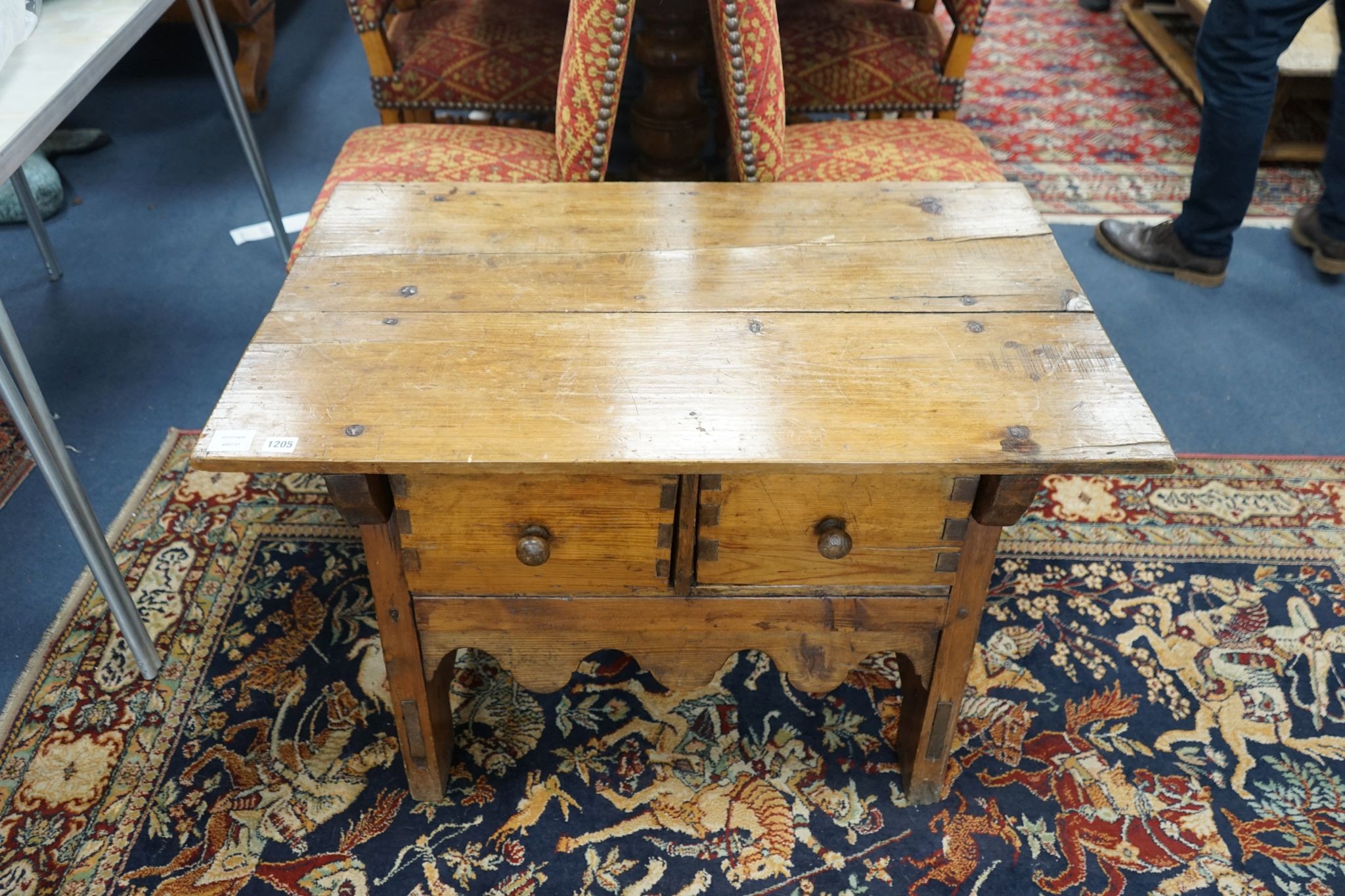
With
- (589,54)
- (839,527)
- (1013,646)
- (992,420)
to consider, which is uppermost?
(589,54)

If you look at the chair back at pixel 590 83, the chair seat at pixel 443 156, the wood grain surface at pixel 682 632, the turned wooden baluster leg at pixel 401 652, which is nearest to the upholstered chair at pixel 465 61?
the chair seat at pixel 443 156

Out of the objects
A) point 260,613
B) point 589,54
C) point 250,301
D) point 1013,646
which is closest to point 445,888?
point 260,613

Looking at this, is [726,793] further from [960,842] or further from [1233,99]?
[1233,99]

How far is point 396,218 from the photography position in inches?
50.4

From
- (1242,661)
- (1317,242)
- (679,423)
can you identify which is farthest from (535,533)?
(1317,242)

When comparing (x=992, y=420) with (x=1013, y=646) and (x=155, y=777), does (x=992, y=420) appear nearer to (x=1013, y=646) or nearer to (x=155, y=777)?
(x=1013, y=646)

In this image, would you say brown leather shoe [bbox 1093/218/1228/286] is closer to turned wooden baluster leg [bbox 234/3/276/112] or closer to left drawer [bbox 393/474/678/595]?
left drawer [bbox 393/474/678/595]

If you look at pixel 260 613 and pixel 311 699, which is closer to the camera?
pixel 311 699

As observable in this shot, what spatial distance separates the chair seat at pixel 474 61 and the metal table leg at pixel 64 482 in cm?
99

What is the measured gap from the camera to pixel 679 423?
3.21ft

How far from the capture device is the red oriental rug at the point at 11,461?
1.75 metres

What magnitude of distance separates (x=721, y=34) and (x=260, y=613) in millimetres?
1102

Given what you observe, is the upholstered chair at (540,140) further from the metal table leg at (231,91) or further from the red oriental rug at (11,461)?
the red oriental rug at (11,461)

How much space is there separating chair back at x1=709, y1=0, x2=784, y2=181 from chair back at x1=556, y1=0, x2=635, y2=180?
14 cm
